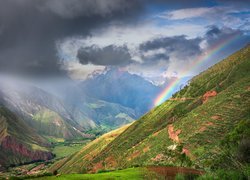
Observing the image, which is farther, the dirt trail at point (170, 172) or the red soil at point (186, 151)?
the red soil at point (186, 151)

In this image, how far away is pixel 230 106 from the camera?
179 m

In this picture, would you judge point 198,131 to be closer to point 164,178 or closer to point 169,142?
point 169,142

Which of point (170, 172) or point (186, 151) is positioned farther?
point (186, 151)

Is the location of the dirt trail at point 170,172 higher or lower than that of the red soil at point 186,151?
lower

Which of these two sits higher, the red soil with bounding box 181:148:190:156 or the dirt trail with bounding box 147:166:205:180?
the red soil with bounding box 181:148:190:156

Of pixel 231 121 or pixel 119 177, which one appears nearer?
pixel 119 177

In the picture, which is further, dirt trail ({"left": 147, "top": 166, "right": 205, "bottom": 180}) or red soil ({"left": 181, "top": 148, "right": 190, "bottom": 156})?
red soil ({"left": 181, "top": 148, "right": 190, "bottom": 156})

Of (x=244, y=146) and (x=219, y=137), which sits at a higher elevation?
(x=219, y=137)

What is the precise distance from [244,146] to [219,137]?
61.5 metres

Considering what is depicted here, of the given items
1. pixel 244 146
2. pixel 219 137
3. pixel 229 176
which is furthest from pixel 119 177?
pixel 219 137

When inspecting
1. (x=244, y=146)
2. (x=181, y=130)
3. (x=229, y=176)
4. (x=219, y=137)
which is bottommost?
(x=229, y=176)

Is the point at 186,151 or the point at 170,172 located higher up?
the point at 186,151

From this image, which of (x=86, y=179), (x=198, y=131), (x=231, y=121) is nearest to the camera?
(x=86, y=179)

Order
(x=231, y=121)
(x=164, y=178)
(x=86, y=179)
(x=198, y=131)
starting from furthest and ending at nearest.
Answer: (x=198, y=131)
(x=231, y=121)
(x=164, y=178)
(x=86, y=179)
